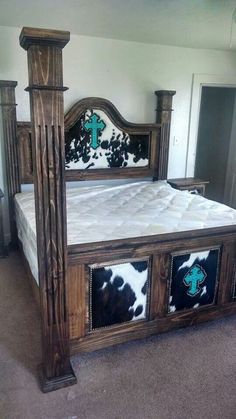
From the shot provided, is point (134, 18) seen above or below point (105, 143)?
above

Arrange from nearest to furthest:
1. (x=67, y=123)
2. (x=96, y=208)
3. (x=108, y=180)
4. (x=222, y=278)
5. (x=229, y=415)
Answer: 1. (x=229, y=415)
2. (x=222, y=278)
3. (x=96, y=208)
4. (x=67, y=123)
5. (x=108, y=180)

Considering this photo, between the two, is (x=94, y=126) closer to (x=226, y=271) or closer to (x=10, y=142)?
(x=10, y=142)

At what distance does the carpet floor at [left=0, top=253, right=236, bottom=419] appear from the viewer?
1629mm

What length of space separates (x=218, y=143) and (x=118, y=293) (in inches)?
157

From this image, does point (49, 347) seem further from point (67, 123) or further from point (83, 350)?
point (67, 123)

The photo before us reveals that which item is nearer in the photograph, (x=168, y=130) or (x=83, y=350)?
(x=83, y=350)

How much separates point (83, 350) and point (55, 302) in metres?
0.43

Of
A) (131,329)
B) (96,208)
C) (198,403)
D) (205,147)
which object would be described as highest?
(205,147)

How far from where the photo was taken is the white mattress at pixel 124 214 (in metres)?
2.16

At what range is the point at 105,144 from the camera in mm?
3754

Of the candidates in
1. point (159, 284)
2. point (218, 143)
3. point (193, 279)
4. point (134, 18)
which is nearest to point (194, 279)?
point (193, 279)

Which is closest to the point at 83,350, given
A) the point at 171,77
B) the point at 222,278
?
the point at 222,278

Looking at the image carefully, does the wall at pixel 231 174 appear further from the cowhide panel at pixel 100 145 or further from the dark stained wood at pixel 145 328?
the dark stained wood at pixel 145 328

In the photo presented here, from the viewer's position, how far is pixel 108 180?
3969mm
